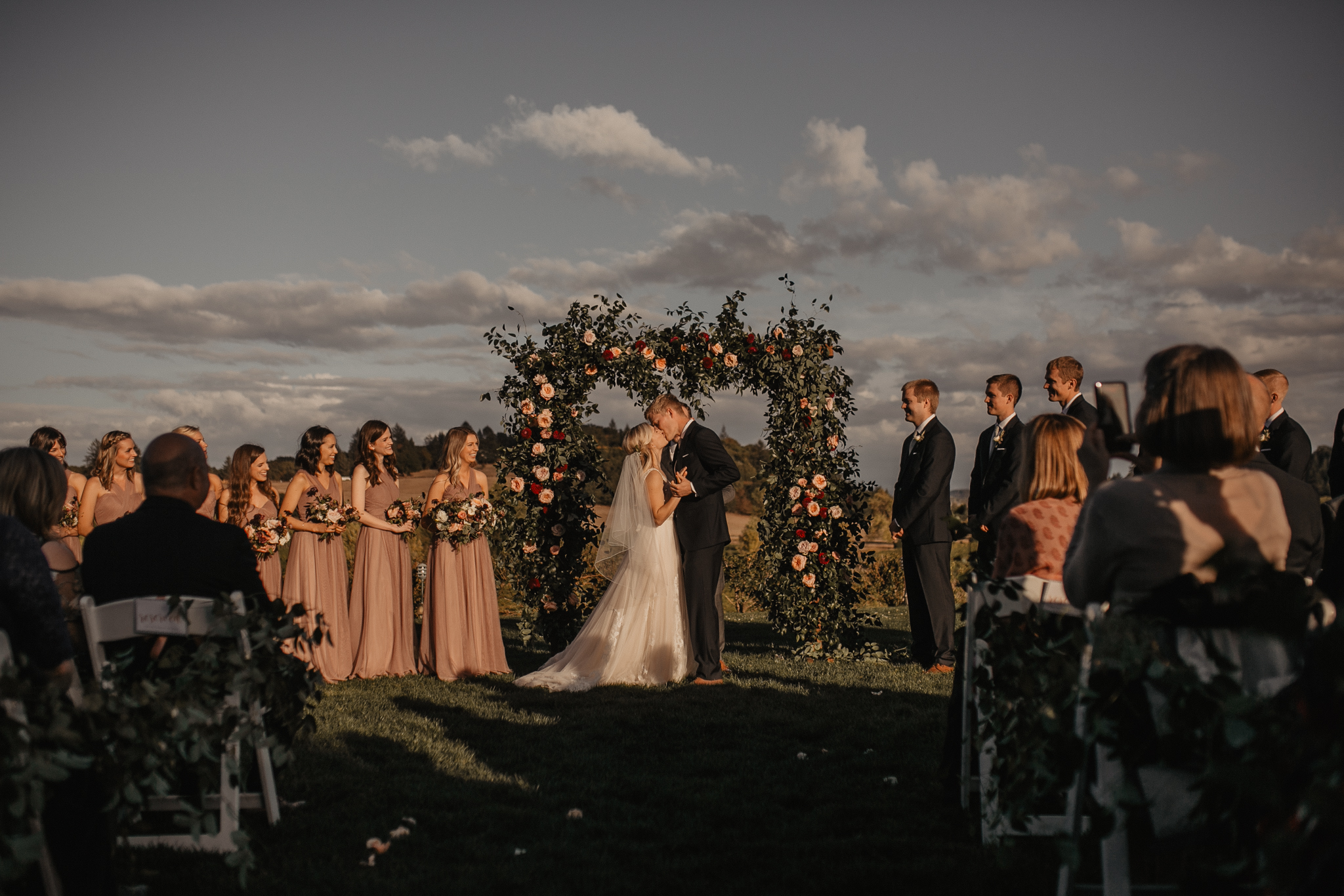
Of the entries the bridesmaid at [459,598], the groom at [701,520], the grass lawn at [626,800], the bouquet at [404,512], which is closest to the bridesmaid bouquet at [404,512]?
the bouquet at [404,512]

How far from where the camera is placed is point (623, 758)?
565cm

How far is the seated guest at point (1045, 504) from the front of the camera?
3.92 m

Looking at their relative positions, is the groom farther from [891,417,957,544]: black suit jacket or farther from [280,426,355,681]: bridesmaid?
[280,426,355,681]: bridesmaid

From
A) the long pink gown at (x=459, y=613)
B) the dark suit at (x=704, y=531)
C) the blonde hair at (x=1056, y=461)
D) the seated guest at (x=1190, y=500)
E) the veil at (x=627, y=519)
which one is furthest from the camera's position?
the long pink gown at (x=459, y=613)

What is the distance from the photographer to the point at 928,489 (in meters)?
8.34

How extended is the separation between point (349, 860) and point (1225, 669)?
3402 millimetres

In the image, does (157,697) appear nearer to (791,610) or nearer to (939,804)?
(939,804)

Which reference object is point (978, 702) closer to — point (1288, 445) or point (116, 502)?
point (1288, 445)

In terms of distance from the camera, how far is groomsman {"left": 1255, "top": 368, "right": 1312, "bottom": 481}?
6.63 m

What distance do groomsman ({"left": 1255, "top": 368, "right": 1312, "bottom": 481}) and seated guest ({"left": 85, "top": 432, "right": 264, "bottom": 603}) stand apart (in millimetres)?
6811

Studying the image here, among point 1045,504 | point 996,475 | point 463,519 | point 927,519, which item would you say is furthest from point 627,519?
point 1045,504

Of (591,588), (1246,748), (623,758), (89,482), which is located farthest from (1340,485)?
(89,482)

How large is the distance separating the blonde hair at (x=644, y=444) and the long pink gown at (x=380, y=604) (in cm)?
244

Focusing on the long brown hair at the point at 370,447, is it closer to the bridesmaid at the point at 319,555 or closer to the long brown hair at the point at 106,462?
the bridesmaid at the point at 319,555
